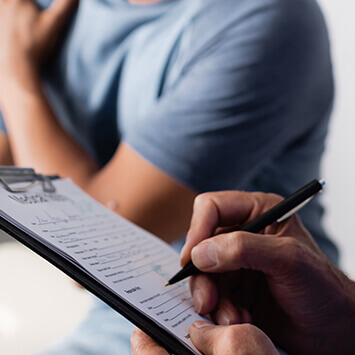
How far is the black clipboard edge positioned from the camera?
215mm

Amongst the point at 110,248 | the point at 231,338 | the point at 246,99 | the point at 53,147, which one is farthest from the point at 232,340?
the point at 53,147

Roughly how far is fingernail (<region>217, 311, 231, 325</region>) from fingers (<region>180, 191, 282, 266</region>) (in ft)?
0.21

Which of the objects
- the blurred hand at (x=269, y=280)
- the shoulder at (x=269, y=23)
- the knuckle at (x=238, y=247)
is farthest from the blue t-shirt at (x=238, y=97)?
the knuckle at (x=238, y=247)

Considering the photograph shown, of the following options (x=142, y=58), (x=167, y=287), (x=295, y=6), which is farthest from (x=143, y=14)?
(x=167, y=287)

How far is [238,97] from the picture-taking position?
0.52 m

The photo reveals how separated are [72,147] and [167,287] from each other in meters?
0.43

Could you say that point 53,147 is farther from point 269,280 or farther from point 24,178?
point 269,280

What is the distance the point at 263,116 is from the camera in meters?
0.51

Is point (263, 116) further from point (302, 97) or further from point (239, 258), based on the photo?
point (239, 258)

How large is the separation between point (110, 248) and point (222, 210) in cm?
12

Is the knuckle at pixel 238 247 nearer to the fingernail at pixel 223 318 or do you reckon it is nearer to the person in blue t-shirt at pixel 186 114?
the fingernail at pixel 223 318

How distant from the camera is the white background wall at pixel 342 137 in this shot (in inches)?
20.0

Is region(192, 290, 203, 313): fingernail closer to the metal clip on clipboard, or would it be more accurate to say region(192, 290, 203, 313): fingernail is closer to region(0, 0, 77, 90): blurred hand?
the metal clip on clipboard

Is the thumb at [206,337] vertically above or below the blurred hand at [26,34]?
below
